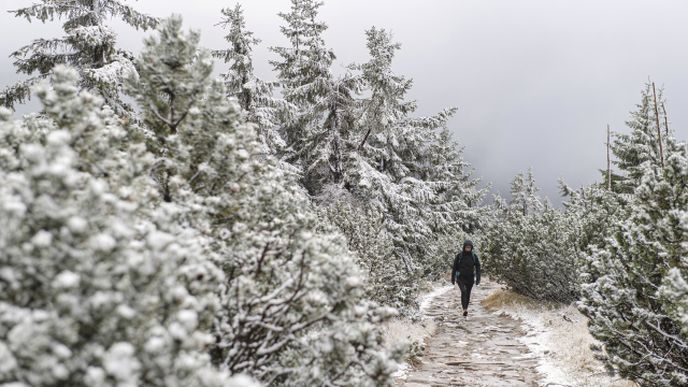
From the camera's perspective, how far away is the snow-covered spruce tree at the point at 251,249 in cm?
281

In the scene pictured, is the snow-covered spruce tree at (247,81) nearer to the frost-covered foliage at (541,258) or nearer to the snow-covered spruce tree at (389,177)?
the snow-covered spruce tree at (389,177)

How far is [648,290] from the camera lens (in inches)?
213

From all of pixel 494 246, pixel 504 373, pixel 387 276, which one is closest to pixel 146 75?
pixel 504 373

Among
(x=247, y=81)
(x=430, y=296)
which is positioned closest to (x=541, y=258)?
(x=430, y=296)

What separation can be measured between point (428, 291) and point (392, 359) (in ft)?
65.0

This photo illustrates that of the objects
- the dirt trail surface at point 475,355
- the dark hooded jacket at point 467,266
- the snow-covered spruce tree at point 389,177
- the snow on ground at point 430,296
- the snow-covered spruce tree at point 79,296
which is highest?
the snow-covered spruce tree at point 389,177

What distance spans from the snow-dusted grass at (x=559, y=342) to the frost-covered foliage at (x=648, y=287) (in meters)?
0.63

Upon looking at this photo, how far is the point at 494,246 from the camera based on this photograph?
17984 millimetres

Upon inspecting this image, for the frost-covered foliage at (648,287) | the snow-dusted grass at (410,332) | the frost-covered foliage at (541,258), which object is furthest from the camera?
the frost-covered foliage at (541,258)

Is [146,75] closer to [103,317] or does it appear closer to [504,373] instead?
[103,317]

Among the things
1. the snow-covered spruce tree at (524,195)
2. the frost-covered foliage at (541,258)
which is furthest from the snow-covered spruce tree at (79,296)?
the snow-covered spruce tree at (524,195)

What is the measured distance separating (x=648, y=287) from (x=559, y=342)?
14.3ft

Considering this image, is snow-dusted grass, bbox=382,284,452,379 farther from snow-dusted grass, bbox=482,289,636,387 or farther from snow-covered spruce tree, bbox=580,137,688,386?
snow-covered spruce tree, bbox=580,137,688,386

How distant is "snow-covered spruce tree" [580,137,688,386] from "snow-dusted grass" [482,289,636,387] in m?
0.60
